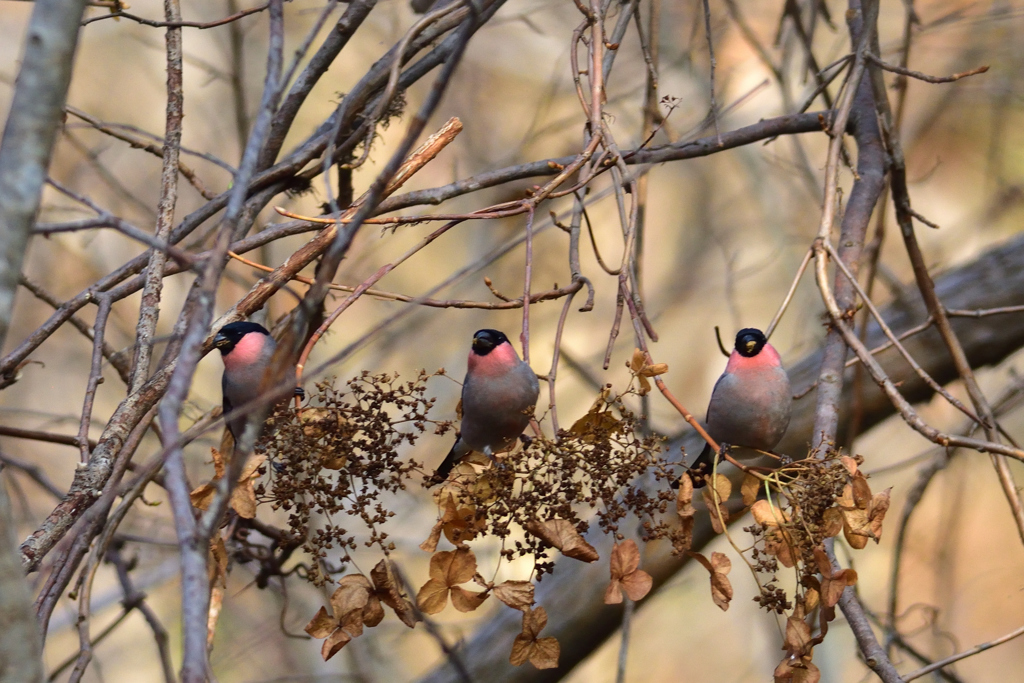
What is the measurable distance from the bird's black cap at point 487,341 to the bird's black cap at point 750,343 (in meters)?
0.68

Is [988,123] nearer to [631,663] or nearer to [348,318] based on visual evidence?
[348,318]

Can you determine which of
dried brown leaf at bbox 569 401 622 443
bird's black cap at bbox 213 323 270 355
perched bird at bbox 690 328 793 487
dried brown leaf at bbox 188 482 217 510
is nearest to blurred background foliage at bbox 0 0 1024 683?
bird's black cap at bbox 213 323 270 355

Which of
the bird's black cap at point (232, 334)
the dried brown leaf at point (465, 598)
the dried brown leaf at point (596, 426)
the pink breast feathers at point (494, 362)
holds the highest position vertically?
the bird's black cap at point (232, 334)

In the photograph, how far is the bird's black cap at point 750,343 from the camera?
6.98 feet

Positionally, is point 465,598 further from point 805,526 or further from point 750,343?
point 750,343

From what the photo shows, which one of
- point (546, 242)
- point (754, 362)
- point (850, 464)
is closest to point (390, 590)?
point (850, 464)

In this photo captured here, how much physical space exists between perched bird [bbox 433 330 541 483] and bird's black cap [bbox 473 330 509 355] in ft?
0.14

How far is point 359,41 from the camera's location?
6.96 metres

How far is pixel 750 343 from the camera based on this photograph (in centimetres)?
215

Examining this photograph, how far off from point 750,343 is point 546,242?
15.2 ft

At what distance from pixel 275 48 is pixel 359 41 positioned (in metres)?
6.22

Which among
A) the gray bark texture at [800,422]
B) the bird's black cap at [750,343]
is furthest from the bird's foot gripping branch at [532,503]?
the gray bark texture at [800,422]

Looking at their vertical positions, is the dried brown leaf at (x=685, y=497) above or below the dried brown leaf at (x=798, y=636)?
above

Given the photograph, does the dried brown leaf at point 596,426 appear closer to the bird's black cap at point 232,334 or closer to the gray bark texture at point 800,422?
the bird's black cap at point 232,334
